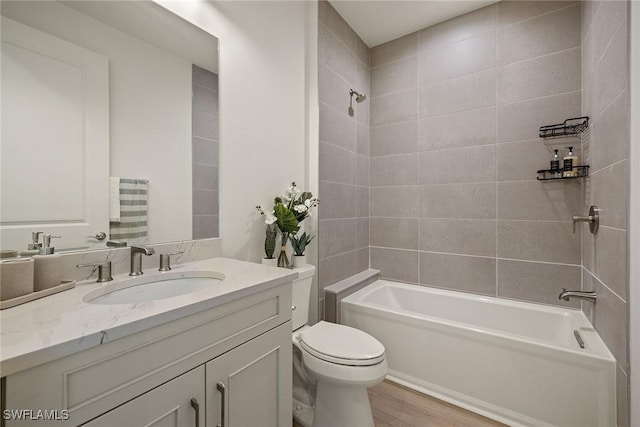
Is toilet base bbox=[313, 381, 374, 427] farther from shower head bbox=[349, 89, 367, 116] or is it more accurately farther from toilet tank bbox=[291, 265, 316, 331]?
shower head bbox=[349, 89, 367, 116]

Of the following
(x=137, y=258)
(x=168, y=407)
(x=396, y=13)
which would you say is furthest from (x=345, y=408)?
(x=396, y=13)

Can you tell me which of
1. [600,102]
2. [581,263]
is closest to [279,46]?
[600,102]

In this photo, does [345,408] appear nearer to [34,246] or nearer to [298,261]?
[298,261]

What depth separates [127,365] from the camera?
0.66 meters

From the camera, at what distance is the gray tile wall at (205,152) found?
4.59 ft

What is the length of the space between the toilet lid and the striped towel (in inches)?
37.5

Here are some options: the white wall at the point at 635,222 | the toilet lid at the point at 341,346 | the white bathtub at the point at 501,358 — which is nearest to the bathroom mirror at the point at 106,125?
the toilet lid at the point at 341,346

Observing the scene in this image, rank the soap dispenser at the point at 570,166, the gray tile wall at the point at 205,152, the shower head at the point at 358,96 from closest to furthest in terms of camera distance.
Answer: the gray tile wall at the point at 205,152
the soap dispenser at the point at 570,166
the shower head at the point at 358,96

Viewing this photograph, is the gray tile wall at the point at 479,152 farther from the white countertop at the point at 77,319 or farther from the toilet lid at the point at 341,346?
the white countertop at the point at 77,319

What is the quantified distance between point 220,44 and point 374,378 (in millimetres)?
1887

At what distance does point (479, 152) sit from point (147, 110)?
88.1 inches

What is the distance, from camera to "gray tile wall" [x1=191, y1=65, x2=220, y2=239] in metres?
1.40

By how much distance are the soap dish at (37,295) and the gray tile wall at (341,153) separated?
138 centimetres

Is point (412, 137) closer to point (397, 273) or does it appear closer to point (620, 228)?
point (397, 273)
